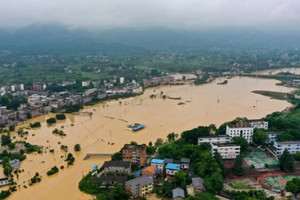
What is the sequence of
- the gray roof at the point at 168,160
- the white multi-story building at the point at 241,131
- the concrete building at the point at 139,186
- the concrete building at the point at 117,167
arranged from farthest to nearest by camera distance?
the white multi-story building at the point at 241,131, the gray roof at the point at 168,160, the concrete building at the point at 117,167, the concrete building at the point at 139,186

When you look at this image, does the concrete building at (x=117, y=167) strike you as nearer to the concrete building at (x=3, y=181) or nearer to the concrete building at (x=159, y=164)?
the concrete building at (x=159, y=164)

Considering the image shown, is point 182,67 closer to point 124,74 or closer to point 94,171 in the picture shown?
point 124,74

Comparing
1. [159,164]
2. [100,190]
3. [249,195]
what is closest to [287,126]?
[249,195]

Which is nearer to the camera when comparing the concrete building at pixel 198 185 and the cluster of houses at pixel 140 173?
the concrete building at pixel 198 185

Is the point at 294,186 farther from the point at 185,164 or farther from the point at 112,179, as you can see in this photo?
the point at 112,179

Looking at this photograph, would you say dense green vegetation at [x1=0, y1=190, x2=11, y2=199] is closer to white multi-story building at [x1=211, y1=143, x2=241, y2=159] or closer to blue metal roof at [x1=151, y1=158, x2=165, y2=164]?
blue metal roof at [x1=151, y1=158, x2=165, y2=164]

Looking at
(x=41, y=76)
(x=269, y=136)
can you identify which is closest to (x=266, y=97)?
(x=269, y=136)

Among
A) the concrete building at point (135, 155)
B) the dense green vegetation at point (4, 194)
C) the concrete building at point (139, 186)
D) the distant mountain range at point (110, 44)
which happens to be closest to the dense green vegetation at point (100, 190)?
the concrete building at point (139, 186)
